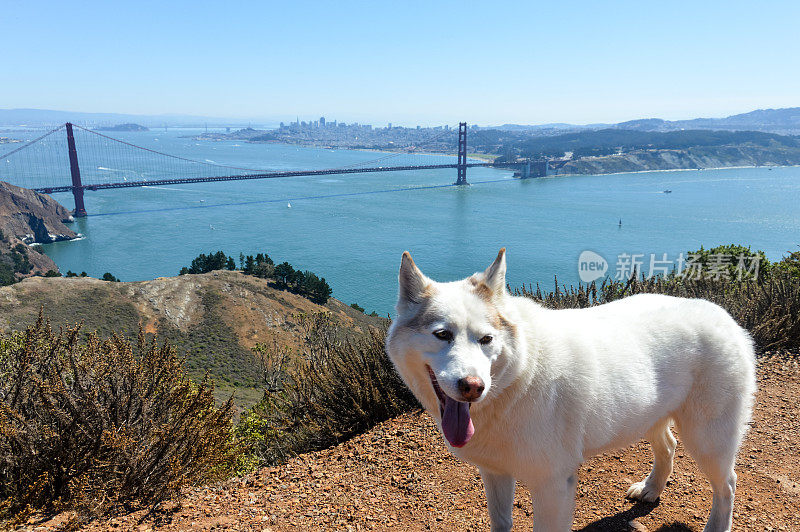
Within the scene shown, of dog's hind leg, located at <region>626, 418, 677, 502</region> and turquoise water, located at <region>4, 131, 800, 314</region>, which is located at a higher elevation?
dog's hind leg, located at <region>626, 418, 677, 502</region>

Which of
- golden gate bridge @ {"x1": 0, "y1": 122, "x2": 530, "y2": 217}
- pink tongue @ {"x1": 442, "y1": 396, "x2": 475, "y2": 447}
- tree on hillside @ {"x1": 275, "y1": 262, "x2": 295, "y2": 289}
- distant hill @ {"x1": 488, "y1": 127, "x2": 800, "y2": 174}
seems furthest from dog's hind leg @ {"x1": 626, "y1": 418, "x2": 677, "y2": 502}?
distant hill @ {"x1": 488, "y1": 127, "x2": 800, "y2": 174}

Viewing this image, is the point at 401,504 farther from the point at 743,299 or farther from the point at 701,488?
the point at 743,299

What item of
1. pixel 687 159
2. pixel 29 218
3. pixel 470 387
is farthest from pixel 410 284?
pixel 687 159

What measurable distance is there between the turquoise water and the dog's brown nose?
4941 centimetres

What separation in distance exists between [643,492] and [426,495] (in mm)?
1398

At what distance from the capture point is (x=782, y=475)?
363 cm

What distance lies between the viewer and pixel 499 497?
271cm

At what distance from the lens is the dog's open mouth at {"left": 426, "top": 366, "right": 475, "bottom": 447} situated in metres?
1.99

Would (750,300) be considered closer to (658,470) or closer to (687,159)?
(658,470)

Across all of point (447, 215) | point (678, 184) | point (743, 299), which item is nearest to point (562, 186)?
point (678, 184)

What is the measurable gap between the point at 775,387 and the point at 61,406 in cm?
617

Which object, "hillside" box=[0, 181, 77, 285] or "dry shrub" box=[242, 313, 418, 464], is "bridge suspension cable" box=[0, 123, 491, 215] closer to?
"hillside" box=[0, 181, 77, 285]

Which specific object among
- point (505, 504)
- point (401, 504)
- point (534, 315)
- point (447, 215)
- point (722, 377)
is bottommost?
point (447, 215)

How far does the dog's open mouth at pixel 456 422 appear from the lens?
6.53ft
